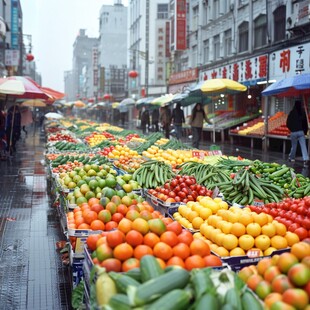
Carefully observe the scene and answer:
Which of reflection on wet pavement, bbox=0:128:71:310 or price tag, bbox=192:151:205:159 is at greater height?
price tag, bbox=192:151:205:159

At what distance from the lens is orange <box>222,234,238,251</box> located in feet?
14.5

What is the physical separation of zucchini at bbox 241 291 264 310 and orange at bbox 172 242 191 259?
30.1 inches

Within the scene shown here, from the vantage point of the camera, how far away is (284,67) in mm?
21844

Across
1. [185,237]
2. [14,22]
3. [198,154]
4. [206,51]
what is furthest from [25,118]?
[14,22]

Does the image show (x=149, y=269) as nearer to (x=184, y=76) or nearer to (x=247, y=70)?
(x=247, y=70)

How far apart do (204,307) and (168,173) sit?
17.3 feet

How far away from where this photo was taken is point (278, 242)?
4.49 meters

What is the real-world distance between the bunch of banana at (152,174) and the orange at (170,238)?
362 centimetres

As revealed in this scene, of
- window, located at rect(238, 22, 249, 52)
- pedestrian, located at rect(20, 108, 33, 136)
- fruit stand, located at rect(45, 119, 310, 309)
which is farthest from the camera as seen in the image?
window, located at rect(238, 22, 249, 52)

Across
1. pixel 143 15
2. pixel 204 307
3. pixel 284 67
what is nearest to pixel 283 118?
pixel 284 67

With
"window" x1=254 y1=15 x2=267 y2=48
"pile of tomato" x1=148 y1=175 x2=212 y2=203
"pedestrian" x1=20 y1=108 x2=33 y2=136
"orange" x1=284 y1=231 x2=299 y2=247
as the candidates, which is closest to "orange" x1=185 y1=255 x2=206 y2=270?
"orange" x1=284 y1=231 x2=299 y2=247

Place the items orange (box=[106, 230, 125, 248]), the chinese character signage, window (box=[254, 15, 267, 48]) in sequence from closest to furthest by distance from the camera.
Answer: orange (box=[106, 230, 125, 248]) < window (box=[254, 15, 267, 48]) < the chinese character signage

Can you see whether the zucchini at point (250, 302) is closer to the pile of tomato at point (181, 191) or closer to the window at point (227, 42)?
the pile of tomato at point (181, 191)

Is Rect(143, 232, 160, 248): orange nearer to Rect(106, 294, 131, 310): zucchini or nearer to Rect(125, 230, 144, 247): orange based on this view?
Rect(125, 230, 144, 247): orange
